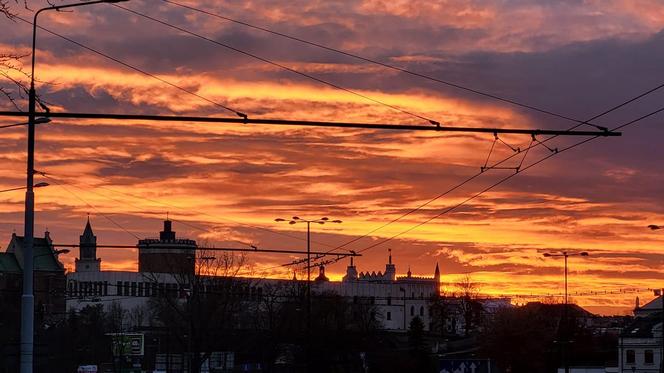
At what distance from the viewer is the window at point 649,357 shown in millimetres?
100625

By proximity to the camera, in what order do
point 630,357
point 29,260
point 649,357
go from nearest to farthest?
point 29,260
point 649,357
point 630,357

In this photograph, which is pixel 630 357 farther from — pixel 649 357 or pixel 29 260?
pixel 29 260

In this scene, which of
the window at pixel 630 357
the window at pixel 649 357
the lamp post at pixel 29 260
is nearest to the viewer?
the lamp post at pixel 29 260

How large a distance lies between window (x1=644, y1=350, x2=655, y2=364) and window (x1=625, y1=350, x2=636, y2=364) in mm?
1009

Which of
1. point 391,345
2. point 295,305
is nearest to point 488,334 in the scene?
point 391,345

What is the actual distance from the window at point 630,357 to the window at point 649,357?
1.01 meters

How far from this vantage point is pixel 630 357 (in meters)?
102

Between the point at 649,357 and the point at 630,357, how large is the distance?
1.73m

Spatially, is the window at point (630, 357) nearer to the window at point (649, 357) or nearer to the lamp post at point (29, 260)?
the window at point (649, 357)

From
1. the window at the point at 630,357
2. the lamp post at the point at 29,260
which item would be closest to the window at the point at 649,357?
the window at the point at 630,357

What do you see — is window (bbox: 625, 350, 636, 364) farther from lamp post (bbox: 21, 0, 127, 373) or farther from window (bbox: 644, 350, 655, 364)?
lamp post (bbox: 21, 0, 127, 373)

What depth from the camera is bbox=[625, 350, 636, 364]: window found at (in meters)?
102

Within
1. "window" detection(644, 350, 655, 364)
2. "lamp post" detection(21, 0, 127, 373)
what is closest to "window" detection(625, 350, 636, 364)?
"window" detection(644, 350, 655, 364)

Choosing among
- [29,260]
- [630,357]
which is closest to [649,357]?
[630,357]
